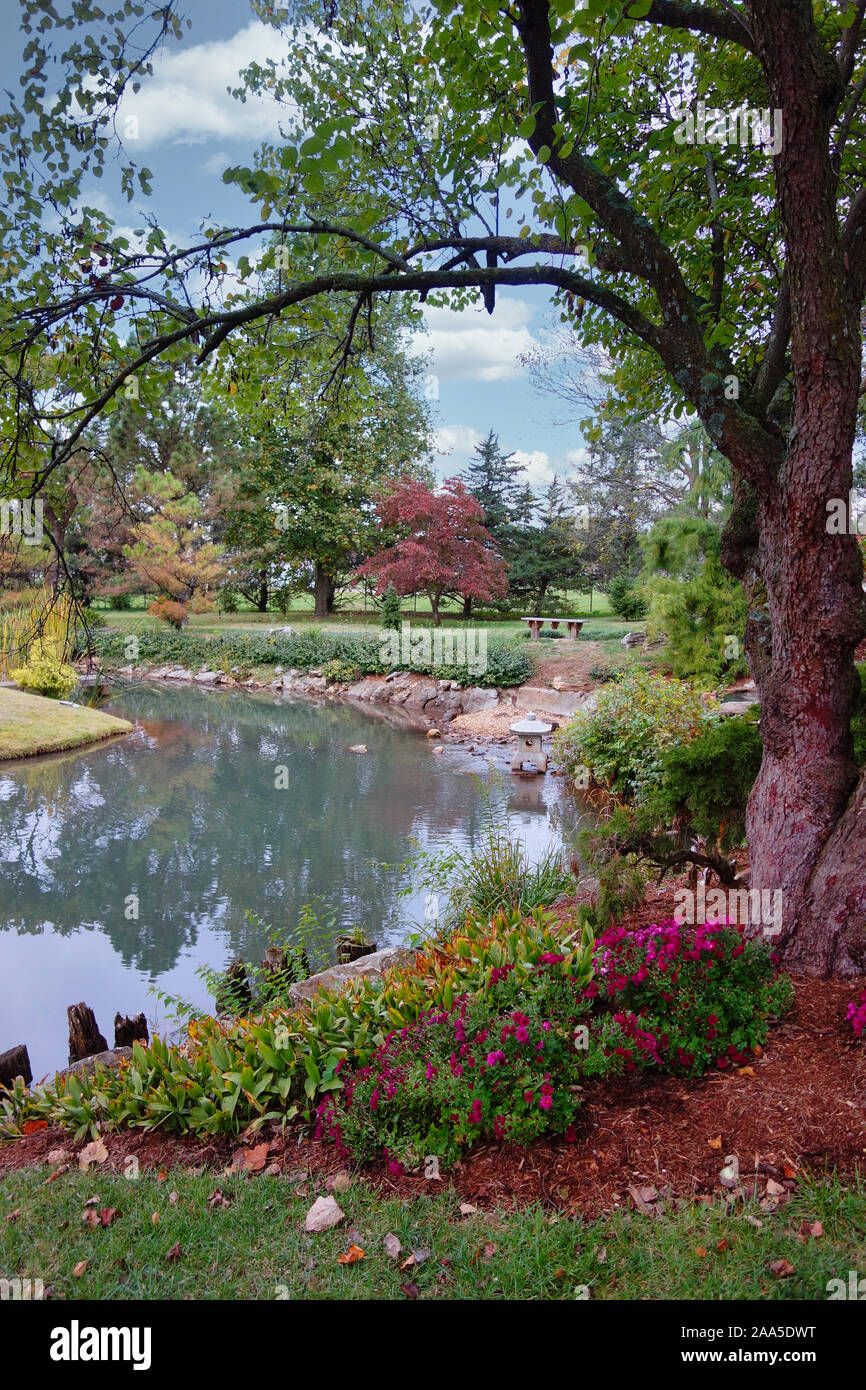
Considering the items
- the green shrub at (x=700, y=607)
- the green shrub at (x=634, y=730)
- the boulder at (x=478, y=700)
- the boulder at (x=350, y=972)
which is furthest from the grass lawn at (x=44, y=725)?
the green shrub at (x=700, y=607)

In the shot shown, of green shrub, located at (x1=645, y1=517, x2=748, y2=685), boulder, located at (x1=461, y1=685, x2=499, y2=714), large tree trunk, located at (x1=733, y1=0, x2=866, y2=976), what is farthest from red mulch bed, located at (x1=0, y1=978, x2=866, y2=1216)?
boulder, located at (x1=461, y1=685, x2=499, y2=714)

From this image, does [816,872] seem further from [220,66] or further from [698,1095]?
[220,66]

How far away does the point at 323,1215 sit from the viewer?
7.10 feet

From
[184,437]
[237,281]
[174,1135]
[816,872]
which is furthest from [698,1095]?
[184,437]

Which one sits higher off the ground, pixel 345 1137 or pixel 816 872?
pixel 816 872

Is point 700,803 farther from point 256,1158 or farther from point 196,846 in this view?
point 196,846

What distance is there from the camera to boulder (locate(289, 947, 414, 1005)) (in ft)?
12.6

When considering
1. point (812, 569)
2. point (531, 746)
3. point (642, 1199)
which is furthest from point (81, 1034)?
point (531, 746)

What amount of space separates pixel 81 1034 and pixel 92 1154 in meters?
1.22

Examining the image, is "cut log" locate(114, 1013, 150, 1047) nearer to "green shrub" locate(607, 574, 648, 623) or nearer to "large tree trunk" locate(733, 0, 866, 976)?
"large tree trunk" locate(733, 0, 866, 976)

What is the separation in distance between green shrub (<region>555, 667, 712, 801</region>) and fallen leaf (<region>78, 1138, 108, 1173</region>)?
512 cm

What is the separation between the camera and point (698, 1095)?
248cm

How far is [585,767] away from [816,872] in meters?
5.24

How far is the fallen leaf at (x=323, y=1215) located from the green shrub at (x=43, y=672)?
1275 centimetres
